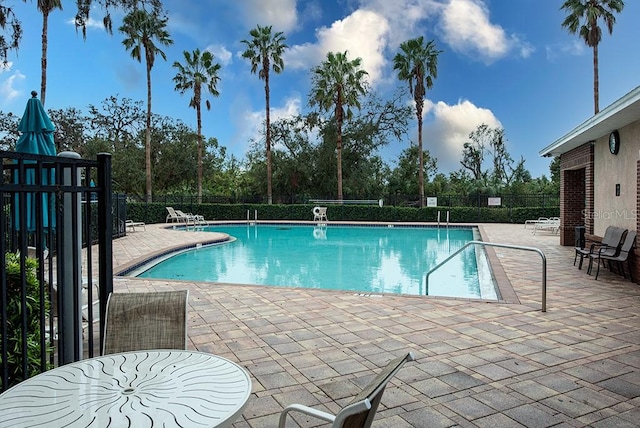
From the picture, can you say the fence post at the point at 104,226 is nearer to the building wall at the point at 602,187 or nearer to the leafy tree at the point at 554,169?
the building wall at the point at 602,187

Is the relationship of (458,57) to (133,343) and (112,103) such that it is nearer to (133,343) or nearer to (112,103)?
(112,103)

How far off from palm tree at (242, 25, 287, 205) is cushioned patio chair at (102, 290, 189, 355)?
21600 mm

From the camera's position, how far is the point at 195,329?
13.4ft

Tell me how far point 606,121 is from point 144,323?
6.93 m

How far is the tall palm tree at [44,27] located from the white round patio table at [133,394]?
1643cm

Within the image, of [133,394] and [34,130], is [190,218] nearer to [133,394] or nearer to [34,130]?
[34,130]

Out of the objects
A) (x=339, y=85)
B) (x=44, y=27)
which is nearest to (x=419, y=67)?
(x=339, y=85)

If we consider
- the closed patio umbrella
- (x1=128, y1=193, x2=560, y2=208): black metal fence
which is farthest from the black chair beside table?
(x1=128, y1=193, x2=560, y2=208): black metal fence

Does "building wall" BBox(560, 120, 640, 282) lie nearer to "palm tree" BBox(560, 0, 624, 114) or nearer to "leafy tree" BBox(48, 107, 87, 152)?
"palm tree" BBox(560, 0, 624, 114)

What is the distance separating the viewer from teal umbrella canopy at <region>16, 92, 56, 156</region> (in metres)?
3.90

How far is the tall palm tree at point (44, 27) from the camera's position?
14.8 m

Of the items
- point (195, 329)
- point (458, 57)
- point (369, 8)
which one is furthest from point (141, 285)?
point (458, 57)

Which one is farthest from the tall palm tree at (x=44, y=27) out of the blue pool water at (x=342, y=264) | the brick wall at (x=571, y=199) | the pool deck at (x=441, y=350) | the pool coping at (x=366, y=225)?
the brick wall at (x=571, y=199)

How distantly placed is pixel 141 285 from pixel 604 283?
6.42 meters
